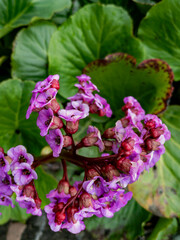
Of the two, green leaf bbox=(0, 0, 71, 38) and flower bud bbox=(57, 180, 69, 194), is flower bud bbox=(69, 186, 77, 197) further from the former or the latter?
green leaf bbox=(0, 0, 71, 38)

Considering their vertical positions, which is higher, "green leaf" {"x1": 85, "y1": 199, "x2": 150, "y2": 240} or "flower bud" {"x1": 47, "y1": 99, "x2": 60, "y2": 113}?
"flower bud" {"x1": 47, "y1": 99, "x2": 60, "y2": 113}

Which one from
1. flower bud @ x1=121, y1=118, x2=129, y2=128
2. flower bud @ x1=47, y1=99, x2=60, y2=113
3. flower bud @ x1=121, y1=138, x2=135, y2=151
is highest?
flower bud @ x1=47, y1=99, x2=60, y2=113

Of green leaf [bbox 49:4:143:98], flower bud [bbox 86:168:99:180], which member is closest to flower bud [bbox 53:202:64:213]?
flower bud [bbox 86:168:99:180]

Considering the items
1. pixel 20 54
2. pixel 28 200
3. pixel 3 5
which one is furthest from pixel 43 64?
pixel 28 200

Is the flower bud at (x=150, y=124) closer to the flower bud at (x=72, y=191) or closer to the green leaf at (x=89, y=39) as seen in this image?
the flower bud at (x=72, y=191)

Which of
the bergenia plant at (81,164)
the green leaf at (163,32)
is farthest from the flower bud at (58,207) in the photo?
the green leaf at (163,32)

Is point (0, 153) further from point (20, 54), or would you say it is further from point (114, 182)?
point (20, 54)
